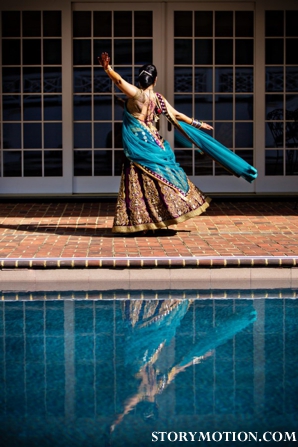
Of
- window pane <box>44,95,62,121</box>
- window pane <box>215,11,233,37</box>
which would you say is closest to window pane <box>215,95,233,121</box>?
window pane <box>215,11,233,37</box>

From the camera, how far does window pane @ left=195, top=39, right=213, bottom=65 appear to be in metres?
12.2

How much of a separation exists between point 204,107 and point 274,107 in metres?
0.95

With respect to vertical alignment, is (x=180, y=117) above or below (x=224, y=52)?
below

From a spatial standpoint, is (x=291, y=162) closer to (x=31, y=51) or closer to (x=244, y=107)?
(x=244, y=107)

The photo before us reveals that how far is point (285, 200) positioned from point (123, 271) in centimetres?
517

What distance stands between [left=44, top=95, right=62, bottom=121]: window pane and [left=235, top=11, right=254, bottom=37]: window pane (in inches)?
101

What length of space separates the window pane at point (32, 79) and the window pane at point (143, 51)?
1.33m

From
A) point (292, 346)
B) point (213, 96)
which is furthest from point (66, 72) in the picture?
point (292, 346)

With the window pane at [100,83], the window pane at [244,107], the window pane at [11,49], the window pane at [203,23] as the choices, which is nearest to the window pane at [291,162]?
the window pane at [244,107]

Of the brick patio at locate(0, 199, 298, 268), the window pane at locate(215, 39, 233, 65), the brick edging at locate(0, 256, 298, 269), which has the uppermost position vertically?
the window pane at locate(215, 39, 233, 65)

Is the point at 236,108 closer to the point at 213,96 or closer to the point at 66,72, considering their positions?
the point at 213,96

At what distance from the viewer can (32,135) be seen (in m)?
12.3

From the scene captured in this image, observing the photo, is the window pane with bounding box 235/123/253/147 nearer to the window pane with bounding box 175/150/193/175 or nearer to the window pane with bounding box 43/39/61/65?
the window pane with bounding box 175/150/193/175

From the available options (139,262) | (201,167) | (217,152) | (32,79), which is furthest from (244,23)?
(139,262)
